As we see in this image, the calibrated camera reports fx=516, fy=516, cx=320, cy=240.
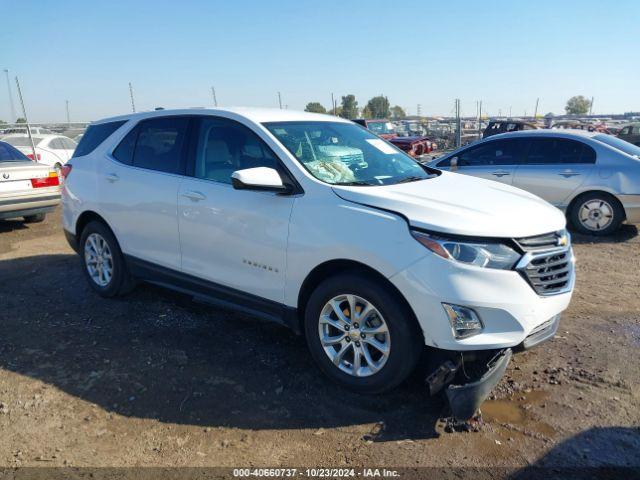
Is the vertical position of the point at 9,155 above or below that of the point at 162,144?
below

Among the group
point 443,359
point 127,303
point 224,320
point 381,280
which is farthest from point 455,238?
point 127,303

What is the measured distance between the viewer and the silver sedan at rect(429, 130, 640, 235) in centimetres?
736

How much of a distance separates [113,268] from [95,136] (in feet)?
4.62

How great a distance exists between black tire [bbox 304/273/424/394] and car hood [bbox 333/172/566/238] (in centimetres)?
48

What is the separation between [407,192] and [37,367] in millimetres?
3028

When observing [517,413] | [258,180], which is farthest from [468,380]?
[258,180]

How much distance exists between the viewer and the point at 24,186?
818 cm

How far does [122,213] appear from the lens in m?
4.80

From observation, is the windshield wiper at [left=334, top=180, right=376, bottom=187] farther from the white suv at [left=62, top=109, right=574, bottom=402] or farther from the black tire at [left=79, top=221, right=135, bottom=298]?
the black tire at [left=79, top=221, right=135, bottom=298]

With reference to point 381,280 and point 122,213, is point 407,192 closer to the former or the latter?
point 381,280

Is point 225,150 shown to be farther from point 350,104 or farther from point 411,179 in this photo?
point 350,104

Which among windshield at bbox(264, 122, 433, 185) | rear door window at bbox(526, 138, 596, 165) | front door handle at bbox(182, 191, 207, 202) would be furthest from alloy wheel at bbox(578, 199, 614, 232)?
front door handle at bbox(182, 191, 207, 202)

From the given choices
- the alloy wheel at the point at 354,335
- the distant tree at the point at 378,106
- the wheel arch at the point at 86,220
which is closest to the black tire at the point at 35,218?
the wheel arch at the point at 86,220

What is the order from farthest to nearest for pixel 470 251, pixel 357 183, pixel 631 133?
1. pixel 631 133
2. pixel 357 183
3. pixel 470 251
